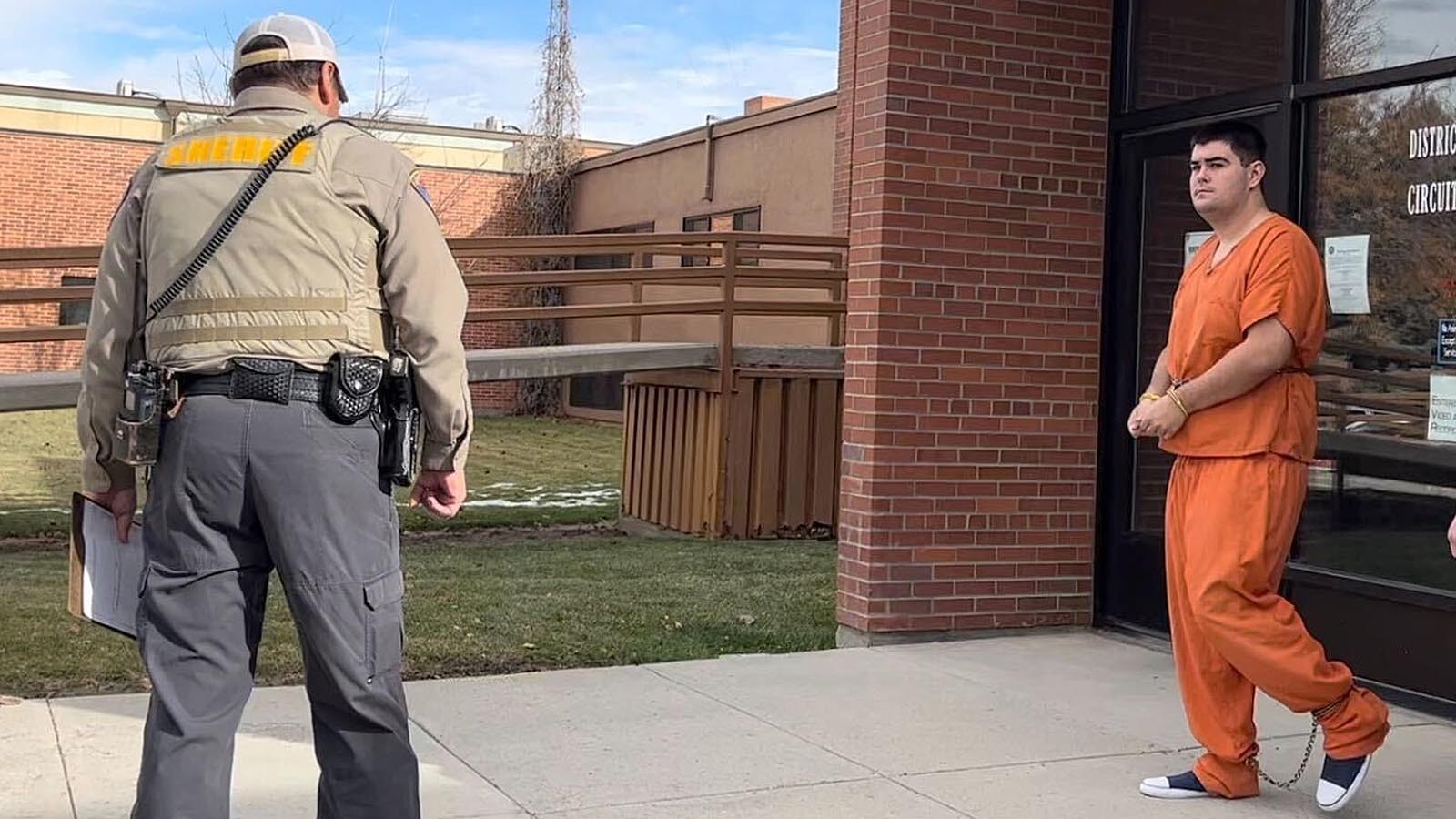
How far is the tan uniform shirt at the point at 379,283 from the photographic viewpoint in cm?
337

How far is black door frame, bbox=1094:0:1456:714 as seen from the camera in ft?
19.1

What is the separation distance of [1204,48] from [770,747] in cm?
362

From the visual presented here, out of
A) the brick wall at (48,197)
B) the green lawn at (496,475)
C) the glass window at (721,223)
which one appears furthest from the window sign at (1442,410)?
the brick wall at (48,197)

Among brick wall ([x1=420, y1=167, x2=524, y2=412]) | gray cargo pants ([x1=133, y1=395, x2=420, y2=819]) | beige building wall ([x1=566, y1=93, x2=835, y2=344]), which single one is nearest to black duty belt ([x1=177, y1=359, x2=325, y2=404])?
gray cargo pants ([x1=133, y1=395, x2=420, y2=819])

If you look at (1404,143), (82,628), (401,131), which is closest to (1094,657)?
(1404,143)

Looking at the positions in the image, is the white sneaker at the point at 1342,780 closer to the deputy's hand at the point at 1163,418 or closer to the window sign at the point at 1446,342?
the deputy's hand at the point at 1163,418

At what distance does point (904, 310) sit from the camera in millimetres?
6863

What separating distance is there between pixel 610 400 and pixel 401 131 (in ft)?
19.4

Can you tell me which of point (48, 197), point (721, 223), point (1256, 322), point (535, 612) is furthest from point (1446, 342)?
point (48, 197)

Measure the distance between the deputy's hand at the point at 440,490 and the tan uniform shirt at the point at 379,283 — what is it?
0.08 feet

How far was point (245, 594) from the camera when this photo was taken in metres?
3.38

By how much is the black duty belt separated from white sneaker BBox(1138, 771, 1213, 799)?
8.92 ft

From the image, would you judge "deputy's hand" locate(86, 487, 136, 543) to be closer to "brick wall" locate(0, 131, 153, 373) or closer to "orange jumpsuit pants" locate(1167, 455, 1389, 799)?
"orange jumpsuit pants" locate(1167, 455, 1389, 799)

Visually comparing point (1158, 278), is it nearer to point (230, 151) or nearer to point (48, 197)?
point (230, 151)
